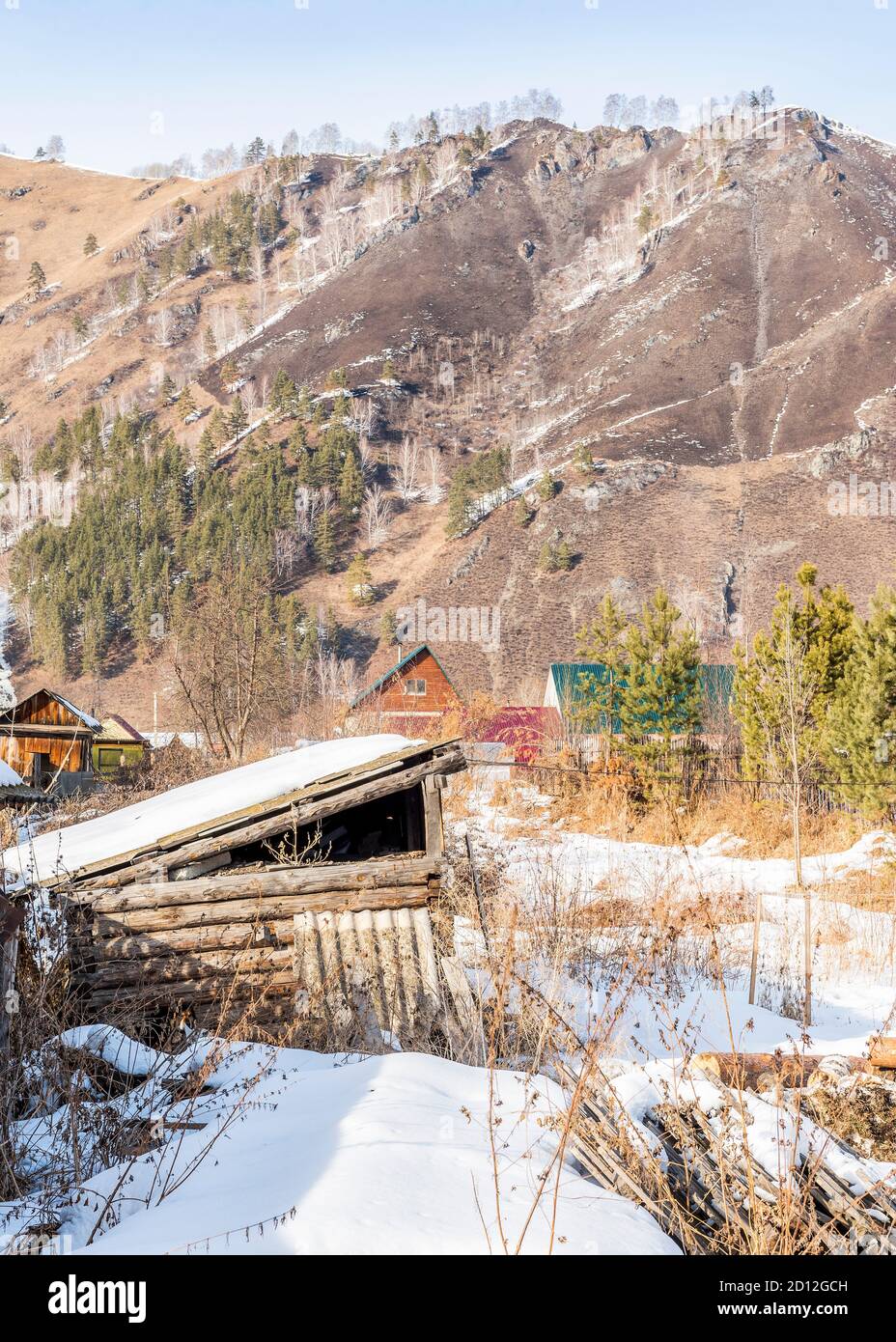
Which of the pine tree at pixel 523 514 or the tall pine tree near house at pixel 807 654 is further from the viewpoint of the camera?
the pine tree at pixel 523 514

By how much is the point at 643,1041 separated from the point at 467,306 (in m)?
165

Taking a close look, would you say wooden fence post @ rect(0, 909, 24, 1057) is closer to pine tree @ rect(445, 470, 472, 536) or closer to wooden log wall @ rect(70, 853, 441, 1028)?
wooden log wall @ rect(70, 853, 441, 1028)

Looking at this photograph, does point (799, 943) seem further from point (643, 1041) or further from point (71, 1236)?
point (71, 1236)

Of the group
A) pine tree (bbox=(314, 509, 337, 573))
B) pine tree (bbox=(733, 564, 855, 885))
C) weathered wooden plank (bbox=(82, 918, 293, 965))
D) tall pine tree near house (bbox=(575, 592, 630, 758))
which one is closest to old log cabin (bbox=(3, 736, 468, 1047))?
weathered wooden plank (bbox=(82, 918, 293, 965))

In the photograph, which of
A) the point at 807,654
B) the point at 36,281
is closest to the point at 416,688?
the point at 807,654

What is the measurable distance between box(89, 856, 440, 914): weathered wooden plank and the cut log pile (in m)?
3.54

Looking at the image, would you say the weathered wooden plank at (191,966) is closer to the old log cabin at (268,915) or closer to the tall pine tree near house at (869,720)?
the old log cabin at (268,915)

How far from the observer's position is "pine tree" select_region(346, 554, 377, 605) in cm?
9644

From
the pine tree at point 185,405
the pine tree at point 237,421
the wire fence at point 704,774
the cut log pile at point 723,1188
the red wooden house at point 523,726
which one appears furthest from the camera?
the pine tree at point 185,405

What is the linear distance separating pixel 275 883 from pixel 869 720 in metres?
16.1

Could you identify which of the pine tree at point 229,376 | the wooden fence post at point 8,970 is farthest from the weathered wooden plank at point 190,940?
the pine tree at point 229,376

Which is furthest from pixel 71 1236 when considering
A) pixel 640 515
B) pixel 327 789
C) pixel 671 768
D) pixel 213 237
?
pixel 213 237

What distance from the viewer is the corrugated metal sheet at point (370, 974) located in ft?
24.5

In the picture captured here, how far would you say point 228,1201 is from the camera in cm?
385
